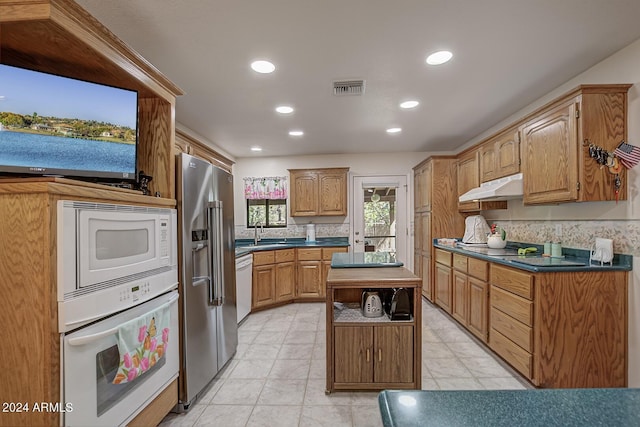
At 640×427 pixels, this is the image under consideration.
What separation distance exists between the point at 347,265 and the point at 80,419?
182cm

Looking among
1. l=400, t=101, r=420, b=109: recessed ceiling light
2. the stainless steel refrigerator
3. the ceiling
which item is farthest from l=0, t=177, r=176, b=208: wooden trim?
l=400, t=101, r=420, b=109: recessed ceiling light

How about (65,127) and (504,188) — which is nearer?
(65,127)

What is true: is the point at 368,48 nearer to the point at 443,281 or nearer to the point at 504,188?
the point at 504,188

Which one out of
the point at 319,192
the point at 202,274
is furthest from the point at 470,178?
the point at 202,274

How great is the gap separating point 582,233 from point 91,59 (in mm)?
3576

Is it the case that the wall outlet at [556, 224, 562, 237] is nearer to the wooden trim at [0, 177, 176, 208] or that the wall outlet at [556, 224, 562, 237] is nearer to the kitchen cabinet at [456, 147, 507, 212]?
the kitchen cabinet at [456, 147, 507, 212]

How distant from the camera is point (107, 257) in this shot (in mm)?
1344

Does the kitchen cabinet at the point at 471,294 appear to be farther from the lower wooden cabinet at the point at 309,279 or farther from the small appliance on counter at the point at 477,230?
the lower wooden cabinet at the point at 309,279

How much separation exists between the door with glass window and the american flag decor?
3137mm

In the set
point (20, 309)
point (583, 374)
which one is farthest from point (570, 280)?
point (20, 309)

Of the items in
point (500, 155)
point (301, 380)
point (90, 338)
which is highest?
point (500, 155)

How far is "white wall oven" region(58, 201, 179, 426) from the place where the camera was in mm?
1170

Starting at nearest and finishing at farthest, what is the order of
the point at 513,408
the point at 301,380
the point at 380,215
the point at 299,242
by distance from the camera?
1. the point at 513,408
2. the point at 301,380
3. the point at 299,242
4. the point at 380,215

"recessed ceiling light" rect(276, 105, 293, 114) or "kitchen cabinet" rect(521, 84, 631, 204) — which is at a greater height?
"recessed ceiling light" rect(276, 105, 293, 114)
